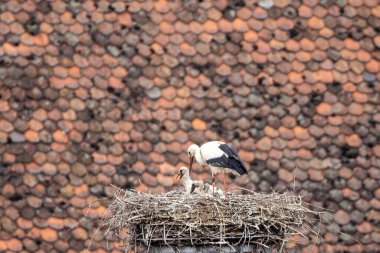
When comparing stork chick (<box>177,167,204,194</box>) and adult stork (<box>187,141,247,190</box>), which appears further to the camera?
stork chick (<box>177,167,204,194</box>)

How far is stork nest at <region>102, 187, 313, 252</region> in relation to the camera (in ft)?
33.2

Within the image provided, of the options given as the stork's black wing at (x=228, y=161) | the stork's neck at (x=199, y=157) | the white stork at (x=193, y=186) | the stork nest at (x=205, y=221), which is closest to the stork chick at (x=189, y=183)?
the white stork at (x=193, y=186)

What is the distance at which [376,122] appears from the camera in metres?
15.4

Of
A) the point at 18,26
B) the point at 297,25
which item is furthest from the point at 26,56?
the point at 297,25

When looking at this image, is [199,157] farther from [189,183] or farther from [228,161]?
[228,161]

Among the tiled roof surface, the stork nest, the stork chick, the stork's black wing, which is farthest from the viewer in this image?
the tiled roof surface

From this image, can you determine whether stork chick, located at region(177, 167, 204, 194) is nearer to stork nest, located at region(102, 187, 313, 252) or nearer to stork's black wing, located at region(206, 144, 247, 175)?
stork's black wing, located at region(206, 144, 247, 175)

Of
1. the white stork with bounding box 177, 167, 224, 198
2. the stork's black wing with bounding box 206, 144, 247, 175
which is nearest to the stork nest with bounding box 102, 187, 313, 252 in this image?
the stork's black wing with bounding box 206, 144, 247, 175

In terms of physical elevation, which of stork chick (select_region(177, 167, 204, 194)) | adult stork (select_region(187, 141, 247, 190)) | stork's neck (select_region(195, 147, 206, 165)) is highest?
adult stork (select_region(187, 141, 247, 190))

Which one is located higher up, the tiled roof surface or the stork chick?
the stork chick

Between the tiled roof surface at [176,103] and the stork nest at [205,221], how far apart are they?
4329mm

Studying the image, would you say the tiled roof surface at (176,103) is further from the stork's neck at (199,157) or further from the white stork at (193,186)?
the stork's neck at (199,157)

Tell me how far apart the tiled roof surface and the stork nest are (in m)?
4.33

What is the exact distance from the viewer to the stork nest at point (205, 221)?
33.2 ft
